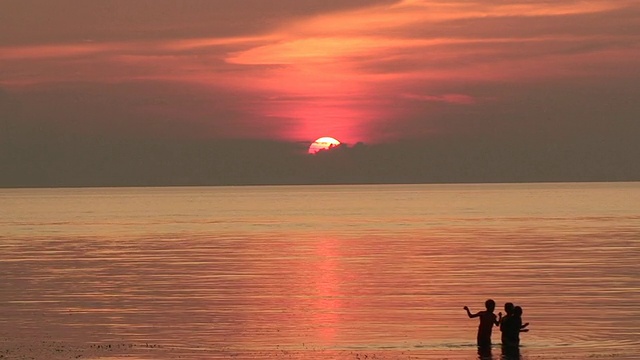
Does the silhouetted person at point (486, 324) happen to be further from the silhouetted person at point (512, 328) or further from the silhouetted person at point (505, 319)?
the silhouetted person at point (512, 328)

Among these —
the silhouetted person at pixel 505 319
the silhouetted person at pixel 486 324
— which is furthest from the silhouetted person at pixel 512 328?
the silhouetted person at pixel 486 324

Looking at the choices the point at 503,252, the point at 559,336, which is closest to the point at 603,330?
the point at 559,336

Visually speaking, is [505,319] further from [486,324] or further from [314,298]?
[314,298]

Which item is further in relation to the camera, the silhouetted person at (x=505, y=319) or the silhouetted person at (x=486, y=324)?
the silhouetted person at (x=486, y=324)

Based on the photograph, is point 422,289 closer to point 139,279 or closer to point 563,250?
point 139,279

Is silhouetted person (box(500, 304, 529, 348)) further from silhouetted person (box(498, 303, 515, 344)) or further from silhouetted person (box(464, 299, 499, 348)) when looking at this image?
silhouetted person (box(464, 299, 499, 348))

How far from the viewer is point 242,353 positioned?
2617 cm

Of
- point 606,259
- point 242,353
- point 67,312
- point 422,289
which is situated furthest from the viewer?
point 606,259

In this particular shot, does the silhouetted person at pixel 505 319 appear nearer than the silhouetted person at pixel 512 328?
Yes

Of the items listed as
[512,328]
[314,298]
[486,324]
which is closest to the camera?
[486,324]

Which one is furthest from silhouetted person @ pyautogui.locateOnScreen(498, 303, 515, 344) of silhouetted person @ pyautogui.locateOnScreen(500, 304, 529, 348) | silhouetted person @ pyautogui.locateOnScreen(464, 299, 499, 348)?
silhouetted person @ pyautogui.locateOnScreen(464, 299, 499, 348)

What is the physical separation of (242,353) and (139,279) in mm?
21765

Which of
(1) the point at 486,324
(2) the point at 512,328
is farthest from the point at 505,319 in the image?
(1) the point at 486,324

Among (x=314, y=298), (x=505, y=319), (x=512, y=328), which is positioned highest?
(x=314, y=298)
